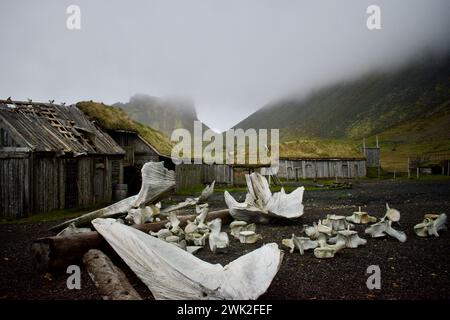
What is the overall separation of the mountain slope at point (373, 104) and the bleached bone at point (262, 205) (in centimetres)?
11898

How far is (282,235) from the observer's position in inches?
373

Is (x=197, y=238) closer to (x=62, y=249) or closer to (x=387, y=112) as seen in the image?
(x=62, y=249)

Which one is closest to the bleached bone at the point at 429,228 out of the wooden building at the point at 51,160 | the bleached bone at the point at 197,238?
the bleached bone at the point at 197,238

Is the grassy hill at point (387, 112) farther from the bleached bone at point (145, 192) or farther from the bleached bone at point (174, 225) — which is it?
the bleached bone at point (174, 225)

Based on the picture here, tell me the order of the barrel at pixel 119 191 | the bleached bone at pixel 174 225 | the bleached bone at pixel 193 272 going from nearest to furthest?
the bleached bone at pixel 193 272 → the bleached bone at pixel 174 225 → the barrel at pixel 119 191

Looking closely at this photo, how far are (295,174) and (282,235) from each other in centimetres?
3021

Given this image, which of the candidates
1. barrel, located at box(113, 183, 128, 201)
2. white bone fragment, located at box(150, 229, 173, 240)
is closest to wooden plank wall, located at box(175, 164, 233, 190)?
barrel, located at box(113, 183, 128, 201)

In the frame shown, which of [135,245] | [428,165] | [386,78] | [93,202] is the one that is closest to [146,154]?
[93,202]

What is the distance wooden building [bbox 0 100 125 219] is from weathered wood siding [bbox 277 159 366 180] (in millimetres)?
22622

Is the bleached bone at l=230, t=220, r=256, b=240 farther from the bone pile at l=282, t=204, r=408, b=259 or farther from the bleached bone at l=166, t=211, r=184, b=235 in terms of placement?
the bleached bone at l=166, t=211, r=184, b=235

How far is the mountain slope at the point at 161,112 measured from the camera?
493ft

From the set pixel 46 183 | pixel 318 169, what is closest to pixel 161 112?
pixel 318 169

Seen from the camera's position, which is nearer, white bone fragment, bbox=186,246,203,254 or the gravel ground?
the gravel ground

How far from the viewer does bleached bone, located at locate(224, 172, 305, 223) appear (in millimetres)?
11141
